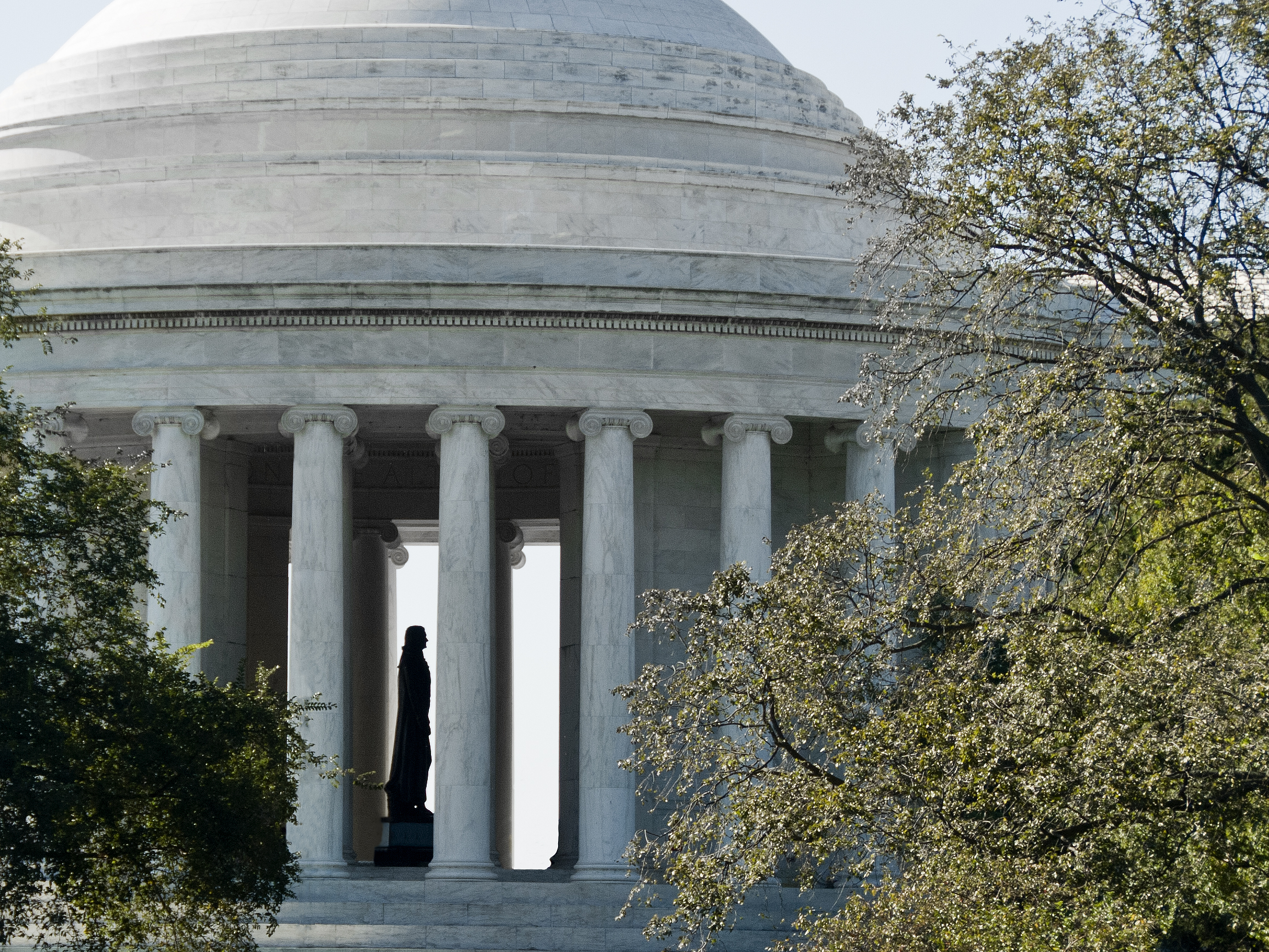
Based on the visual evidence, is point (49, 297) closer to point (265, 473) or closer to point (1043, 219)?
point (265, 473)

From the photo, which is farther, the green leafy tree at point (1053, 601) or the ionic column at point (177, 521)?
the ionic column at point (177, 521)

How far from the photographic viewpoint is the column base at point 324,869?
6888cm

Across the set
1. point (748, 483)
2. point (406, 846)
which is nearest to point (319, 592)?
point (406, 846)

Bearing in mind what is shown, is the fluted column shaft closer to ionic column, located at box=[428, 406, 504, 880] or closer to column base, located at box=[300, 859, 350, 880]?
ionic column, located at box=[428, 406, 504, 880]

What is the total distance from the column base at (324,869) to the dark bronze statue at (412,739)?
37.0ft

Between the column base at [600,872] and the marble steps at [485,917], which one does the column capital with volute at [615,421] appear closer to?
the column base at [600,872]

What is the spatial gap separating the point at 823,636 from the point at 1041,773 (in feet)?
23.5

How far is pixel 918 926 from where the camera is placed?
135ft

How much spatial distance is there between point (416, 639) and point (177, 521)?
14703 millimetres

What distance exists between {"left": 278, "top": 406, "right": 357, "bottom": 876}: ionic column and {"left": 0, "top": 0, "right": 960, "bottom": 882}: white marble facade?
0.34 feet

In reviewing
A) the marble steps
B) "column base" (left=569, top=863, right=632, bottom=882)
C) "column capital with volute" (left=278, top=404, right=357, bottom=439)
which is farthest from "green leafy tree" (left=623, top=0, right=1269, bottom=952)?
"column capital with volute" (left=278, top=404, right=357, bottom=439)

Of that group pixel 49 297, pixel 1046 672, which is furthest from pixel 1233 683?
pixel 49 297

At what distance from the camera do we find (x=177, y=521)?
235 feet

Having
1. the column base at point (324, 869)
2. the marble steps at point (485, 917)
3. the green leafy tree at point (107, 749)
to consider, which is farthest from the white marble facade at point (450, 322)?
the green leafy tree at point (107, 749)
